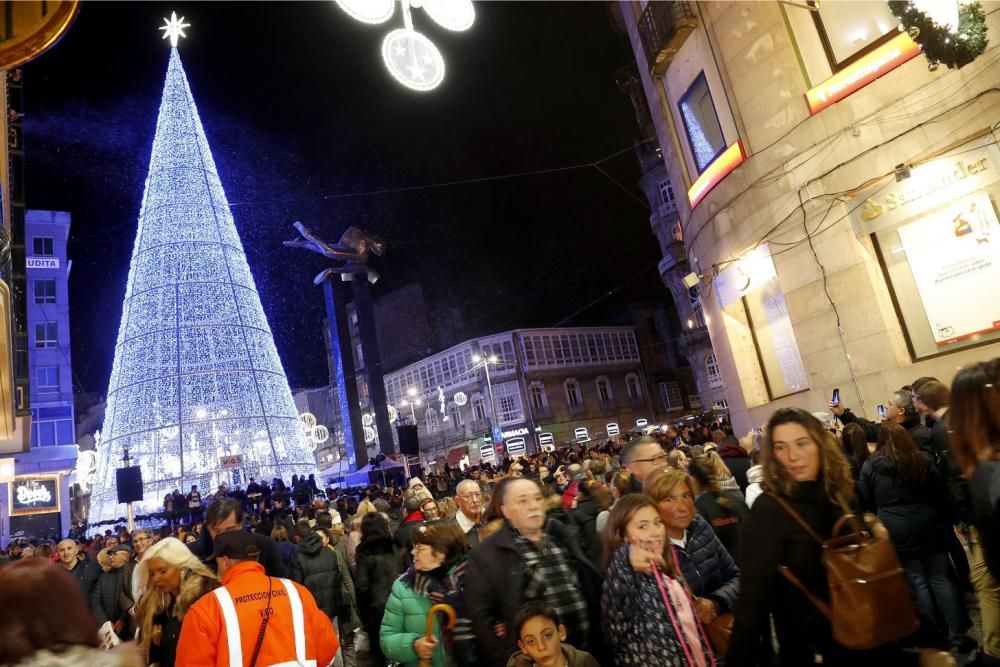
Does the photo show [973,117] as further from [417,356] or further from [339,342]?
[417,356]

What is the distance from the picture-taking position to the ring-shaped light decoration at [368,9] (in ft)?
31.1

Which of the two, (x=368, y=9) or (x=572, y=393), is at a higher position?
(x=368, y=9)

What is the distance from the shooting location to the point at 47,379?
39594mm

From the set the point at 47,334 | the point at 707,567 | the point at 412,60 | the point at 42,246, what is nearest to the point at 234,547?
the point at 707,567

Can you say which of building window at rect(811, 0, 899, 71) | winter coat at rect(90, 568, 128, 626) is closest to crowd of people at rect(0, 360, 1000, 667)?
winter coat at rect(90, 568, 128, 626)

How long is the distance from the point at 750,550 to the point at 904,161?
10.1 meters

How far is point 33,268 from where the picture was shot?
132 feet

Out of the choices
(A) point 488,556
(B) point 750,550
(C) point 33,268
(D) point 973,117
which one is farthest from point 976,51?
(C) point 33,268

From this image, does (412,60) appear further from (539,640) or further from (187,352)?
(187,352)

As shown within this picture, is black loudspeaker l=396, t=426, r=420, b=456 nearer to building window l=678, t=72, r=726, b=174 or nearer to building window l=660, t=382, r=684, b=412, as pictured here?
building window l=678, t=72, r=726, b=174

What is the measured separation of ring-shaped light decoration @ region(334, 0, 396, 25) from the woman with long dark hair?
8825 millimetres

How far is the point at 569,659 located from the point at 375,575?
355cm

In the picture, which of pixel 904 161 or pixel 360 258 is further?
pixel 360 258

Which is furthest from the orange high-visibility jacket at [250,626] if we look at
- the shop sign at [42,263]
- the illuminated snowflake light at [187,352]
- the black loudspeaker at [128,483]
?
the shop sign at [42,263]
